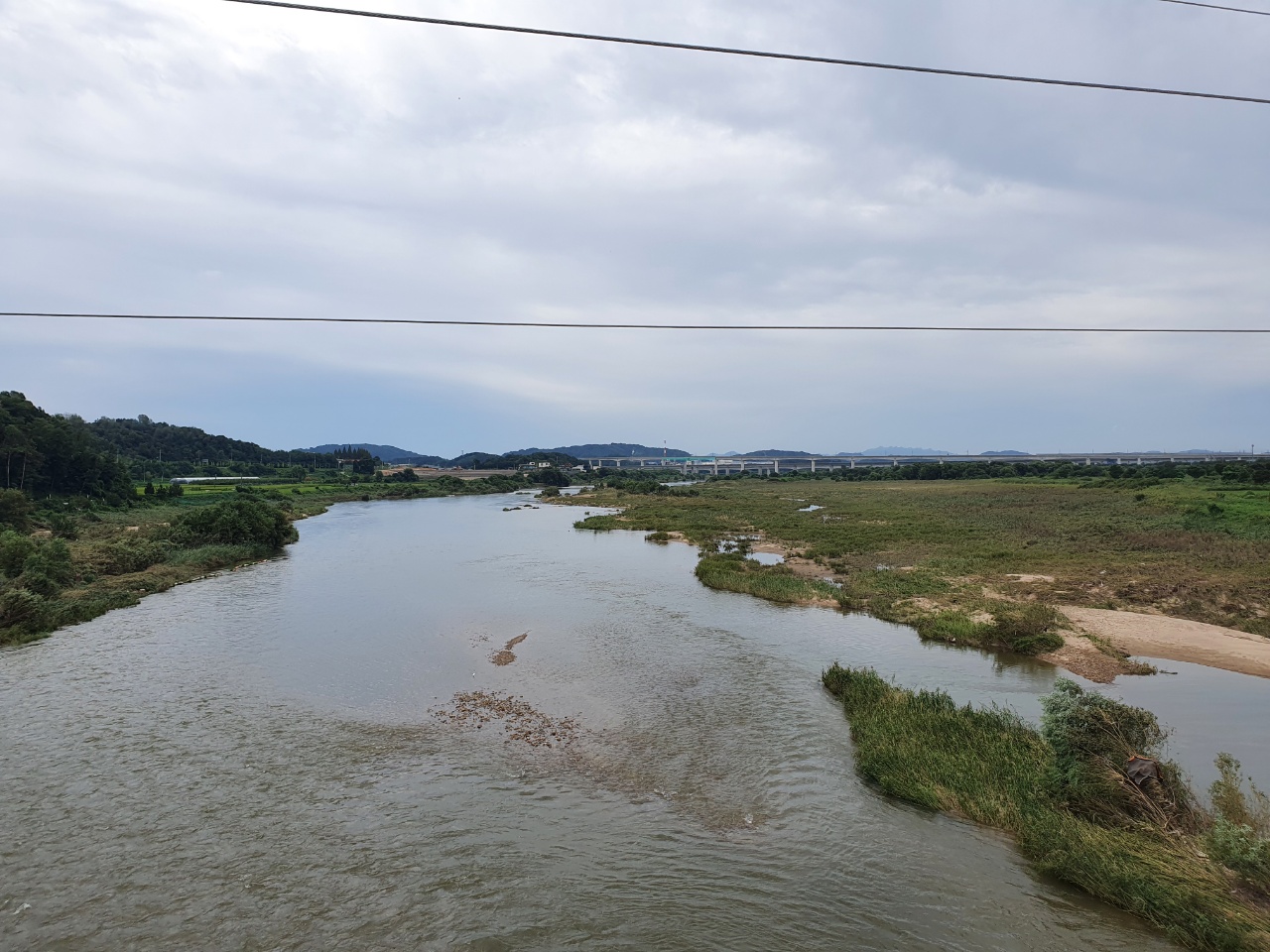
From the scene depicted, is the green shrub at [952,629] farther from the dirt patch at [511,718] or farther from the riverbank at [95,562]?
the riverbank at [95,562]

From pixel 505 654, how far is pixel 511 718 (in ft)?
17.5

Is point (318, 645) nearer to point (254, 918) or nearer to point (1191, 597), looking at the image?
point (254, 918)

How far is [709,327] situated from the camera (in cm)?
1543

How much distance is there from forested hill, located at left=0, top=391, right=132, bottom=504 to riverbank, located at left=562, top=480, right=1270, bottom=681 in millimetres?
47593

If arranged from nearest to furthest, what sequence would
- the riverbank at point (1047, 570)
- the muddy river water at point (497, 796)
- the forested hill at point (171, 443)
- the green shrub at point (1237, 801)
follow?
the muddy river water at point (497, 796), the green shrub at point (1237, 801), the riverbank at point (1047, 570), the forested hill at point (171, 443)

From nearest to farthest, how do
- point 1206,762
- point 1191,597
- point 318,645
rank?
point 1206,762 < point 318,645 < point 1191,597

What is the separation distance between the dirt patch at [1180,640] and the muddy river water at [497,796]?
1.44m

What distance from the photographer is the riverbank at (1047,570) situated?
21.1 metres

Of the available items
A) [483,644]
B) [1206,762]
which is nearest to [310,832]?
[483,644]

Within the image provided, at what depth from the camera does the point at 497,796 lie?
39.5 ft

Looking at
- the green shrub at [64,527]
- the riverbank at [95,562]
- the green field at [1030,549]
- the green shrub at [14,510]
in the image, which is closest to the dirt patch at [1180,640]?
the green field at [1030,549]

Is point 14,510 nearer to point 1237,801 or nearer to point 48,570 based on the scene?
point 48,570

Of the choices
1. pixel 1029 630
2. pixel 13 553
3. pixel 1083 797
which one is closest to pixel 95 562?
pixel 13 553

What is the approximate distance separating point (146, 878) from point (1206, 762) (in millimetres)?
17802
